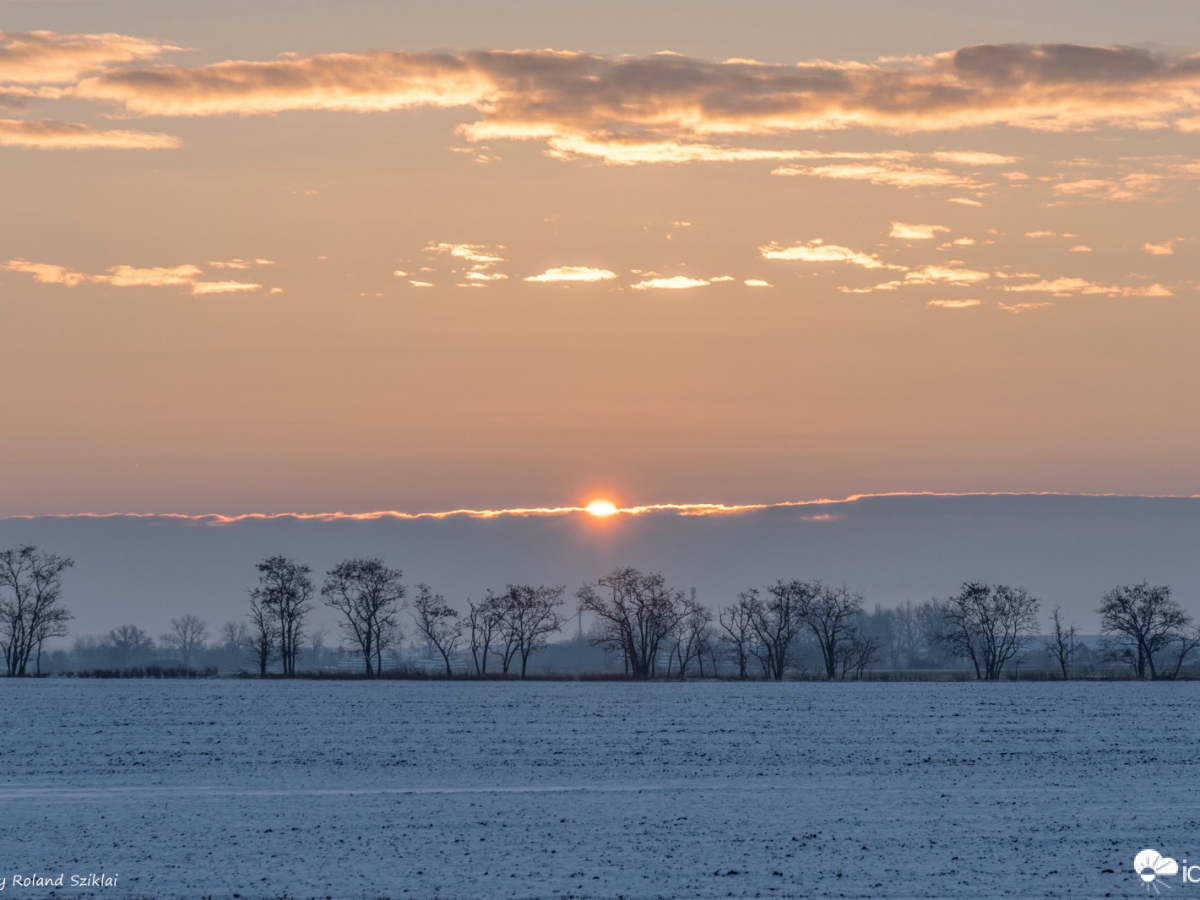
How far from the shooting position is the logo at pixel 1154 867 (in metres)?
22.8

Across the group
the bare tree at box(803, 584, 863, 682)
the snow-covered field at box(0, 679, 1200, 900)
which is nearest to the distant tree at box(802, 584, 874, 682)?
the bare tree at box(803, 584, 863, 682)

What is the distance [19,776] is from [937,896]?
29737 millimetres

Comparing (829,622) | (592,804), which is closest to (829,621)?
(829,622)

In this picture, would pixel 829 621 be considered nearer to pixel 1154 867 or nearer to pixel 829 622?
pixel 829 622

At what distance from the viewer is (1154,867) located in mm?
24141

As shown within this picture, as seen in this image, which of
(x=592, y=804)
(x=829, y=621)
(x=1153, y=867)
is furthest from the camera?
(x=829, y=621)

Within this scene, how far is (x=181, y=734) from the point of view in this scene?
52625 mm

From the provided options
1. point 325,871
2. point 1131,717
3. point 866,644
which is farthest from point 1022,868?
point 866,644

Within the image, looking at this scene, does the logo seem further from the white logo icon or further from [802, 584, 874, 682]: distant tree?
[802, 584, 874, 682]: distant tree

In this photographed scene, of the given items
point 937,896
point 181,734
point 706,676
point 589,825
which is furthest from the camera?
point 706,676

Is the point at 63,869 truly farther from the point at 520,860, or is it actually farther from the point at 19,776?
the point at 19,776

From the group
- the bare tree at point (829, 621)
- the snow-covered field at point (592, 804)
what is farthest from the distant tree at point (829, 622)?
the snow-covered field at point (592, 804)

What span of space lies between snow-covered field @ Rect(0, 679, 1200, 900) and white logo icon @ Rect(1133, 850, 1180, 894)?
0.33m

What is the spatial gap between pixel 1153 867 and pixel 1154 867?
0.02m
